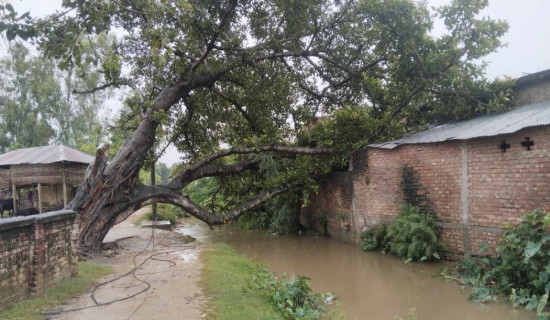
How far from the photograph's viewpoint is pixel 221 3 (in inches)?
379

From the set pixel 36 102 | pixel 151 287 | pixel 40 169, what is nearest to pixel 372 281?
pixel 151 287

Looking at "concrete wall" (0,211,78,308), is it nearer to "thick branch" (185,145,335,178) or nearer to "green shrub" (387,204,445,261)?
"thick branch" (185,145,335,178)

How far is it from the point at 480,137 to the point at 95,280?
773 cm

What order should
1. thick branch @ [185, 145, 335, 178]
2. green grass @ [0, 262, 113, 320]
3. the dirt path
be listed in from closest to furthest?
green grass @ [0, 262, 113, 320] < the dirt path < thick branch @ [185, 145, 335, 178]

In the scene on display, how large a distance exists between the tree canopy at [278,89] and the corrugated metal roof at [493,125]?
2.37 feet

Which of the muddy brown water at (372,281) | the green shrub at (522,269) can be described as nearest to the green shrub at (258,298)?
the muddy brown water at (372,281)

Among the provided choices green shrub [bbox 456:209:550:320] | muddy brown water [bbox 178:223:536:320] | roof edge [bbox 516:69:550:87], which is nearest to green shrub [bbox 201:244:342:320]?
muddy brown water [bbox 178:223:536:320]

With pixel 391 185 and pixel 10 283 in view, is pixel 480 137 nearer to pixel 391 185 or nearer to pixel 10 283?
pixel 391 185

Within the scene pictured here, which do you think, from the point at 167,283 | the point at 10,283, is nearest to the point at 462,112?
the point at 167,283

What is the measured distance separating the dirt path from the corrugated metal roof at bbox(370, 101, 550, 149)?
582cm

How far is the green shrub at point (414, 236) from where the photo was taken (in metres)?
8.16

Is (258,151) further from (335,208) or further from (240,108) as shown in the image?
(335,208)

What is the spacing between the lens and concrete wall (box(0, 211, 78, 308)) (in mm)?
4473

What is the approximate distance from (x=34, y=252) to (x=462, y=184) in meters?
7.89
